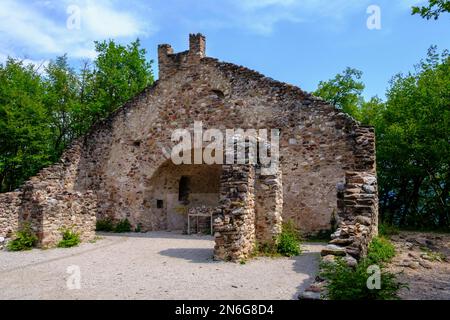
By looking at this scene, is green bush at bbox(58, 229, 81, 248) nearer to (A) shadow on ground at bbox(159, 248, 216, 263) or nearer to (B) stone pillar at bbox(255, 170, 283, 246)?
(A) shadow on ground at bbox(159, 248, 216, 263)

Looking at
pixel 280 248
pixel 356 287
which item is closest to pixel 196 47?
pixel 280 248

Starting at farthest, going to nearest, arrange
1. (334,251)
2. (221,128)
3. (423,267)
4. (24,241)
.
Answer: (221,128)
(24,241)
(423,267)
(334,251)

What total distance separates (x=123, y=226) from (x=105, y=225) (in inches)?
33.7

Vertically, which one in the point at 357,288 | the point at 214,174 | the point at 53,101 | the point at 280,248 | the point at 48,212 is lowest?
the point at 280,248

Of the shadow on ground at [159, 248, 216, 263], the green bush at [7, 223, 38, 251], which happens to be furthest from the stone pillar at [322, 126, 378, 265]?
the green bush at [7, 223, 38, 251]

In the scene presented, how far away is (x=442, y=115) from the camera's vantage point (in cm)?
1627

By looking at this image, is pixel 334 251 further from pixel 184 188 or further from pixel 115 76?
pixel 115 76

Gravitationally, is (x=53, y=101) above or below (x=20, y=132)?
above

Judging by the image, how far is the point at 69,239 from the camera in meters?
11.5

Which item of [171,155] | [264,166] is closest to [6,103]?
[171,155]

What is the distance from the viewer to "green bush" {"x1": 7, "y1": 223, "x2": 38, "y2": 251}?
35.3 ft

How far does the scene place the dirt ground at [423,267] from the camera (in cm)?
591

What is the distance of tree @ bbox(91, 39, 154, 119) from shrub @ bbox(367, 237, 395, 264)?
17163 mm

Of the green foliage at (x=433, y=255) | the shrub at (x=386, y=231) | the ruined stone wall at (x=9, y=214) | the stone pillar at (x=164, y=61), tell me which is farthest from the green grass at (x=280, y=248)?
the stone pillar at (x=164, y=61)
